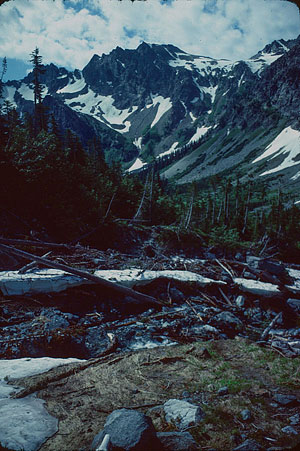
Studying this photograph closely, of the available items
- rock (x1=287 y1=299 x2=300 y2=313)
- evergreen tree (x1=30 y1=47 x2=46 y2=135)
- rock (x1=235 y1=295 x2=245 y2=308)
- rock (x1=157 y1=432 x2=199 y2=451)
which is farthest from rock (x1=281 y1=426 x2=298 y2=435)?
evergreen tree (x1=30 y1=47 x2=46 y2=135)

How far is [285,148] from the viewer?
154 meters

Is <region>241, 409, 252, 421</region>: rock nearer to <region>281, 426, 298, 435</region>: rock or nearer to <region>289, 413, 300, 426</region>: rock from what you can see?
<region>281, 426, 298, 435</region>: rock

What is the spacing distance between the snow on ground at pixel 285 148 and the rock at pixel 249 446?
156m

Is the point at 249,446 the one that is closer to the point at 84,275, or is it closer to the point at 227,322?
the point at 227,322

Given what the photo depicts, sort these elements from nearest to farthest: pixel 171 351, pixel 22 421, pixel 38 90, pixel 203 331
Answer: pixel 22 421 → pixel 171 351 → pixel 203 331 → pixel 38 90

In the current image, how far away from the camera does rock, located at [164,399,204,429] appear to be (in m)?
3.88

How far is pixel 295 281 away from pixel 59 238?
14800 mm

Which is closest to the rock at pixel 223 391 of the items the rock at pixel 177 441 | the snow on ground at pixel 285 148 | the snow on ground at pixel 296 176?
the rock at pixel 177 441

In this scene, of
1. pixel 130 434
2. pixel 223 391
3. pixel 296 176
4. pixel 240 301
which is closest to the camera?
pixel 130 434

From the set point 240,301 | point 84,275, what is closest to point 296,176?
point 240,301

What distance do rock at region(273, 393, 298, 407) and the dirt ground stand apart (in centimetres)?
11

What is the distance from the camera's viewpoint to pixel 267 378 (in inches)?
238

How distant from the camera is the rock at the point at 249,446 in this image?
3230mm

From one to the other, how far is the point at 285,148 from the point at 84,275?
174 metres
